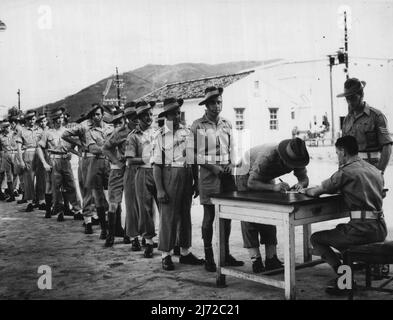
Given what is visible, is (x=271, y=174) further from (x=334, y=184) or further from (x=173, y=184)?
(x=173, y=184)

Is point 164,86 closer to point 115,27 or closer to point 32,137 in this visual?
point 32,137

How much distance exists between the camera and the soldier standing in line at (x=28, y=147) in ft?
39.6

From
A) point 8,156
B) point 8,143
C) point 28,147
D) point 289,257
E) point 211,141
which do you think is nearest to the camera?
point 289,257

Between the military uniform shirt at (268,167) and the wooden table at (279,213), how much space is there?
0.84 feet

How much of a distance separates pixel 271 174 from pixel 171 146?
1.35 m

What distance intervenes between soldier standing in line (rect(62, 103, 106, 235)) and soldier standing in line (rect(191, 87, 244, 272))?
2.96m

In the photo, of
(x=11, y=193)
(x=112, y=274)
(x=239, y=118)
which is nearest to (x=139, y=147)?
(x=112, y=274)

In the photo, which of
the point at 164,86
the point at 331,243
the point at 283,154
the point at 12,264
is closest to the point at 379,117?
the point at 283,154

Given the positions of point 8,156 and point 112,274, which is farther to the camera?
point 8,156

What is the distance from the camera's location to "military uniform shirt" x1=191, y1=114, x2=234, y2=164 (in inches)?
239

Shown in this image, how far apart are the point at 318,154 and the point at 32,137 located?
1692cm

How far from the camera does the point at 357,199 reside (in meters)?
4.70

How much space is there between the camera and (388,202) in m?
10.3

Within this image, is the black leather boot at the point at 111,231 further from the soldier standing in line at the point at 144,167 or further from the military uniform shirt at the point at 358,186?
the military uniform shirt at the point at 358,186
